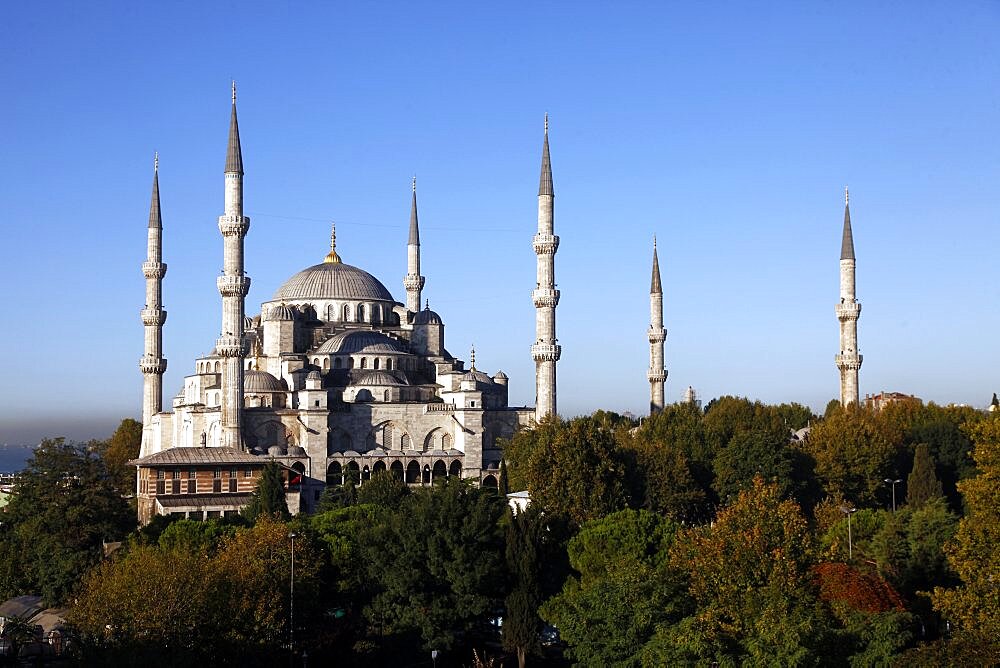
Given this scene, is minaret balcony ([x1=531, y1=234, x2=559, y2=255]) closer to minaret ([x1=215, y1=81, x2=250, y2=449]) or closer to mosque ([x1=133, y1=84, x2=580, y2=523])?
mosque ([x1=133, y1=84, x2=580, y2=523])

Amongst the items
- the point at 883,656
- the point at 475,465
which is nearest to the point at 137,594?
the point at 883,656

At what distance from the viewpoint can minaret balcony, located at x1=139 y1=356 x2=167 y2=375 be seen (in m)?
60.6

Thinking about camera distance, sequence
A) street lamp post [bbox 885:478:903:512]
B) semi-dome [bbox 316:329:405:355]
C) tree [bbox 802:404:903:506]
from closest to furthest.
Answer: street lamp post [bbox 885:478:903:512] < tree [bbox 802:404:903:506] < semi-dome [bbox 316:329:405:355]

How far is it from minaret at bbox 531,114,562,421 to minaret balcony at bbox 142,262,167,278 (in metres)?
15.4

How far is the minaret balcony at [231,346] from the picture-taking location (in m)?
51.8

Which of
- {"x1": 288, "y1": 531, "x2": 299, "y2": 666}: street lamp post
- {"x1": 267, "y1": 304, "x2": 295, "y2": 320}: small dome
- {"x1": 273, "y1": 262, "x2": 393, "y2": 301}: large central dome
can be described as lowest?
{"x1": 288, "y1": 531, "x2": 299, "y2": 666}: street lamp post

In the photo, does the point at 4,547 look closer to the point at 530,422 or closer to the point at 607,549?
the point at 607,549

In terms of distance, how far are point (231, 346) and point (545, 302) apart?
11500 mm

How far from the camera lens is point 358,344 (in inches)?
2382

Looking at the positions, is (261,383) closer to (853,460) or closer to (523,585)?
(853,460)

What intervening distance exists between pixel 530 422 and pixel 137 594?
3431 cm

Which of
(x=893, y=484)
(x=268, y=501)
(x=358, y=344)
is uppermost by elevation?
(x=358, y=344)

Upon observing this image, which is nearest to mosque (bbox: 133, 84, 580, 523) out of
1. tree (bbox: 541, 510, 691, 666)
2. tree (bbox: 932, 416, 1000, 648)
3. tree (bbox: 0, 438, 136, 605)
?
tree (bbox: 0, 438, 136, 605)

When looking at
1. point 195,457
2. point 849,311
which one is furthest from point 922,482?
point 195,457
